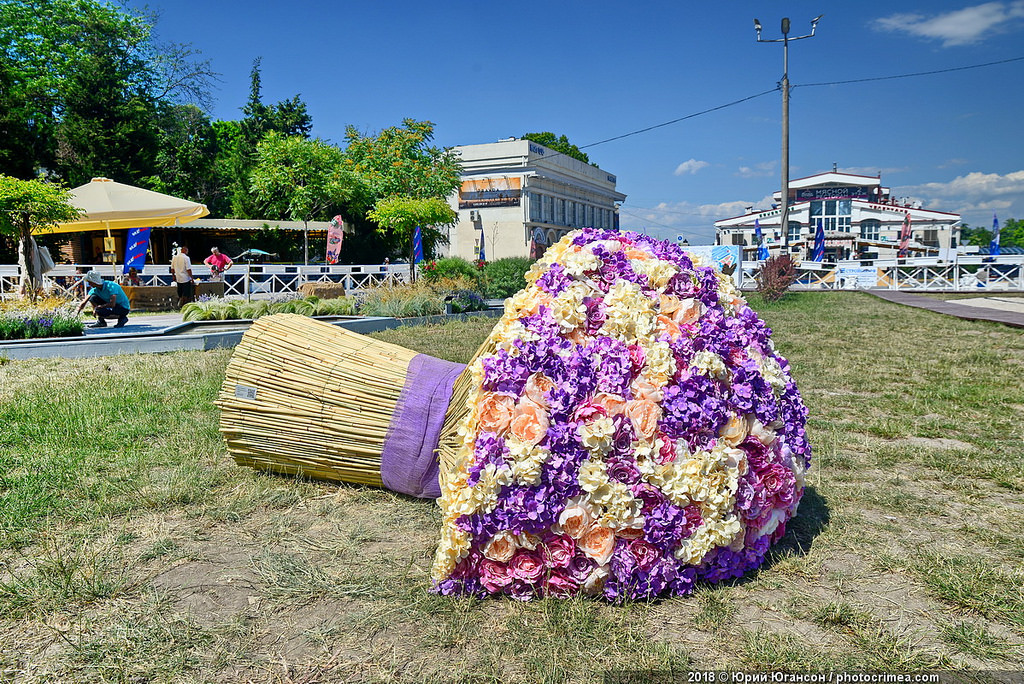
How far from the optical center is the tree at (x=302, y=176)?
29844 mm

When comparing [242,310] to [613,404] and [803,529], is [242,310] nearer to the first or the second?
[613,404]

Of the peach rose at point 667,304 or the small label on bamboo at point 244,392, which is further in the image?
the small label on bamboo at point 244,392

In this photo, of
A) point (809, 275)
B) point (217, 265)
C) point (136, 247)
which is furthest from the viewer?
point (809, 275)

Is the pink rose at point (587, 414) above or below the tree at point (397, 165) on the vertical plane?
below

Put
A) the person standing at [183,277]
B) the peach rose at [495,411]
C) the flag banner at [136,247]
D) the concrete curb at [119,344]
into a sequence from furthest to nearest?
the flag banner at [136,247] → the person standing at [183,277] → the concrete curb at [119,344] → the peach rose at [495,411]

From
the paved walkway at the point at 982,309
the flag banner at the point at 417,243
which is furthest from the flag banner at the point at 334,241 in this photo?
the paved walkway at the point at 982,309

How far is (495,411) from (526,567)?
65cm

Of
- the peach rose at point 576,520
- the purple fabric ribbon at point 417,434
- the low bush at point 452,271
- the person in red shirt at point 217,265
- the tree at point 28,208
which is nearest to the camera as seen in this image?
the peach rose at point 576,520

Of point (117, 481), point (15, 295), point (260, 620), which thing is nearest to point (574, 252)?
point (260, 620)

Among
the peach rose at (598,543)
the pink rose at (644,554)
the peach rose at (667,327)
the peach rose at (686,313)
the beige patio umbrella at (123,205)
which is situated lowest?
the pink rose at (644,554)

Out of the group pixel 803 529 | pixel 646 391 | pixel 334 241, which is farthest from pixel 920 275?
pixel 646 391

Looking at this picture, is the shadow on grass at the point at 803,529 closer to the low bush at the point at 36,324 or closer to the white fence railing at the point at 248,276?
the low bush at the point at 36,324

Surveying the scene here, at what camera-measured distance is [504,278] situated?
20234mm

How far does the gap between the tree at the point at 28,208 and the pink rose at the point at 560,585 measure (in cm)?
1284
